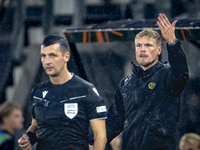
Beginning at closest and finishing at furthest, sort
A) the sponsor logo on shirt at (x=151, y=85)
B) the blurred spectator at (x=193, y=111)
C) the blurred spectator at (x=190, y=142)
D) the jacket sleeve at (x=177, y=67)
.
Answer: the jacket sleeve at (x=177, y=67), the sponsor logo on shirt at (x=151, y=85), the blurred spectator at (x=190, y=142), the blurred spectator at (x=193, y=111)

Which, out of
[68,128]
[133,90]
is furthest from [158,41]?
[68,128]

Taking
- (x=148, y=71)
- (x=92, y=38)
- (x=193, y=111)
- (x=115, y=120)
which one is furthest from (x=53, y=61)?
(x=193, y=111)

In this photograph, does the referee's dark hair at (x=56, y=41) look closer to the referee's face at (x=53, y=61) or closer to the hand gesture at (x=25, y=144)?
the referee's face at (x=53, y=61)

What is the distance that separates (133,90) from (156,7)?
262 cm

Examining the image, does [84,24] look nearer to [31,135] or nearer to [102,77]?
[102,77]

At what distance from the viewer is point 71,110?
318 centimetres

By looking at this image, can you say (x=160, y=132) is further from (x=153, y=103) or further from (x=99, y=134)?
(x=99, y=134)

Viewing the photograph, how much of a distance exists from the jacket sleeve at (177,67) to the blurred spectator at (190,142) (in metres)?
1.80

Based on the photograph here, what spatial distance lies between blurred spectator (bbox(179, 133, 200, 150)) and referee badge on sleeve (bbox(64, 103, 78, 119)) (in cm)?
218

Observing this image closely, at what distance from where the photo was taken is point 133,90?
3.18 metres

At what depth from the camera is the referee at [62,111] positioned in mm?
3133

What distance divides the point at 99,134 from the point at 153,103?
728 millimetres

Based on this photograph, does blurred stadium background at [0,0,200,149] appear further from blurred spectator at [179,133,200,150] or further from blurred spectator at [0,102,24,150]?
blurred spectator at [0,102,24,150]

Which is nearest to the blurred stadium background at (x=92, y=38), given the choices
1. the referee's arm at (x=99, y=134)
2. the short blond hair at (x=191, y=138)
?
the short blond hair at (x=191, y=138)
